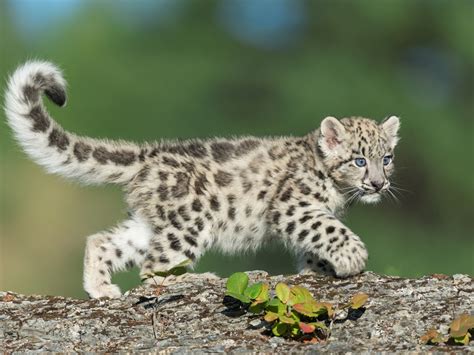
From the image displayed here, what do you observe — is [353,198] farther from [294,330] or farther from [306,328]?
[306,328]

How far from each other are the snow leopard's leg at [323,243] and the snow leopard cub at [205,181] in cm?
1

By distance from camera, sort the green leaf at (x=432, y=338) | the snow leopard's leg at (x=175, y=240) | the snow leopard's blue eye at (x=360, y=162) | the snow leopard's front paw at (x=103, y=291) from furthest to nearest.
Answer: the snow leopard's blue eye at (x=360, y=162)
the snow leopard's leg at (x=175, y=240)
the snow leopard's front paw at (x=103, y=291)
the green leaf at (x=432, y=338)

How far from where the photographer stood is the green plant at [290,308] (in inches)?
308

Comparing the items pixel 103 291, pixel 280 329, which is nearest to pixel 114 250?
pixel 103 291

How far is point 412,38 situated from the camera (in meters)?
27.5

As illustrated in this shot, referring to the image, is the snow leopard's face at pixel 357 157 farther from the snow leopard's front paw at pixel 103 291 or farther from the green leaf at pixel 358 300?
the green leaf at pixel 358 300

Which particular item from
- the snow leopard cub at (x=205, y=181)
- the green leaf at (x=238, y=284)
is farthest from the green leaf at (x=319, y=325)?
the snow leopard cub at (x=205, y=181)

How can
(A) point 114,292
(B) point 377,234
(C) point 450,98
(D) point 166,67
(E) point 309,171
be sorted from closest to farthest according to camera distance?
(A) point 114,292
(E) point 309,171
(B) point 377,234
(D) point 166,67
(C) point 450,98

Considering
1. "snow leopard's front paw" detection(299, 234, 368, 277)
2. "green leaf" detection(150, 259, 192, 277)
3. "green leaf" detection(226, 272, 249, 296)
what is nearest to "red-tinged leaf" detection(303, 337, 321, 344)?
"green leaf" detection(226, 272, 249, 296)

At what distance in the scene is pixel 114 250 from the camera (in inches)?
427

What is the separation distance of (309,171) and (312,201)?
1.13ft

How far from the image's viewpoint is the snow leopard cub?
10602 millimetres

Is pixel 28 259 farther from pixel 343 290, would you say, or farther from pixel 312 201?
pixel 343 290

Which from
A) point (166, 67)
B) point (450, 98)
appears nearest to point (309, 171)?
point (166, 67)
